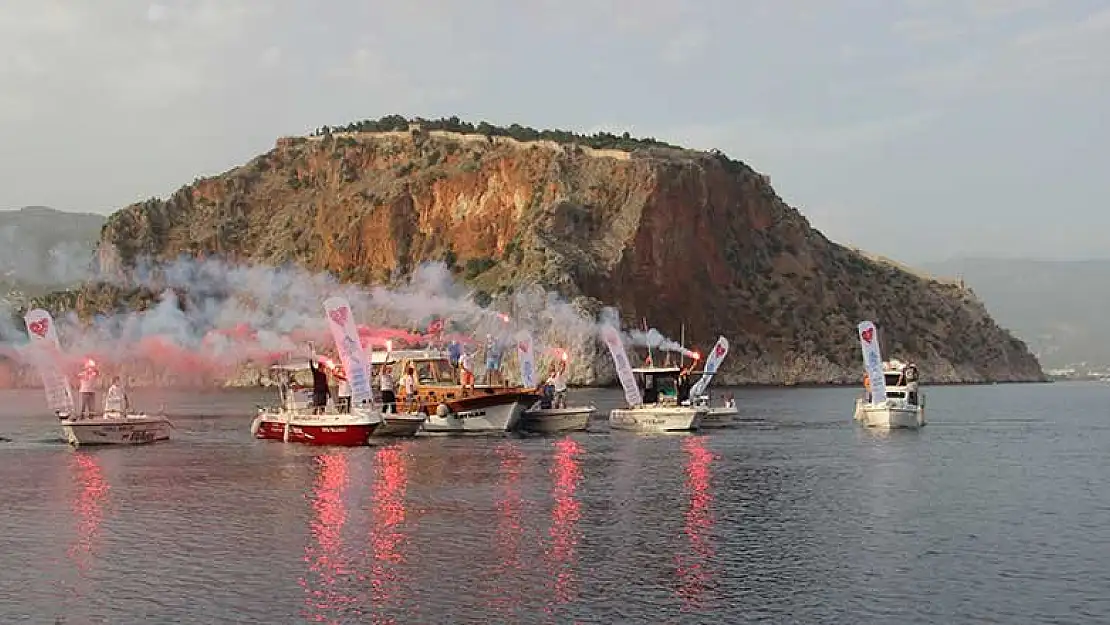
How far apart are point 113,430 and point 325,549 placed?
43180 millimetres

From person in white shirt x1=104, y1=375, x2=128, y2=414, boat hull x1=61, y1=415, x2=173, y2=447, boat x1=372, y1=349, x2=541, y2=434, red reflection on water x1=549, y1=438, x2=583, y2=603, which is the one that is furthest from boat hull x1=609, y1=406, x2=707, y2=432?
person in white shirt x1=104, y1=375, x2=128, y2=414

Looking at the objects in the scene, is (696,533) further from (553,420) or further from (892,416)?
(892,416)

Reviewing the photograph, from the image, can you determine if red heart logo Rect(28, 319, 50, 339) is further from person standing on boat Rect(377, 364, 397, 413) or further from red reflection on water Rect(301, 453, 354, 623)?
person standing on boat Rect(377, 364, 397, 413)

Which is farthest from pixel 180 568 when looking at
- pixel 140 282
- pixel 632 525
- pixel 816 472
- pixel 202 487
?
pixel 140 282

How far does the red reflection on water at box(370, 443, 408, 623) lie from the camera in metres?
33.7

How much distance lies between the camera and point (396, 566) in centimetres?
3684

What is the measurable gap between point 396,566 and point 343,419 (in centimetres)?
3844

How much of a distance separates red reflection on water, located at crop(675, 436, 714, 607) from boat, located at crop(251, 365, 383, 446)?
19.7 meters

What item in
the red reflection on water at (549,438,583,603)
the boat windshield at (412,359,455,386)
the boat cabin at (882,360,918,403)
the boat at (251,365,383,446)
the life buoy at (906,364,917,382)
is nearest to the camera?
the red reflection on water at (549,438,583,603)

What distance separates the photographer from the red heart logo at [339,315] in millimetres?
70312

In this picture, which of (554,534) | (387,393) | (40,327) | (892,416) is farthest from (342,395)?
(892,416)

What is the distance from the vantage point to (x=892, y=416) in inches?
3639

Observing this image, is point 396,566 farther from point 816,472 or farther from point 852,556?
point 816,472

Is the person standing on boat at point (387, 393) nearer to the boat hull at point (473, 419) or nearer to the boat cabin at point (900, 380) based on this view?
the boat hull at point (473, 419)
